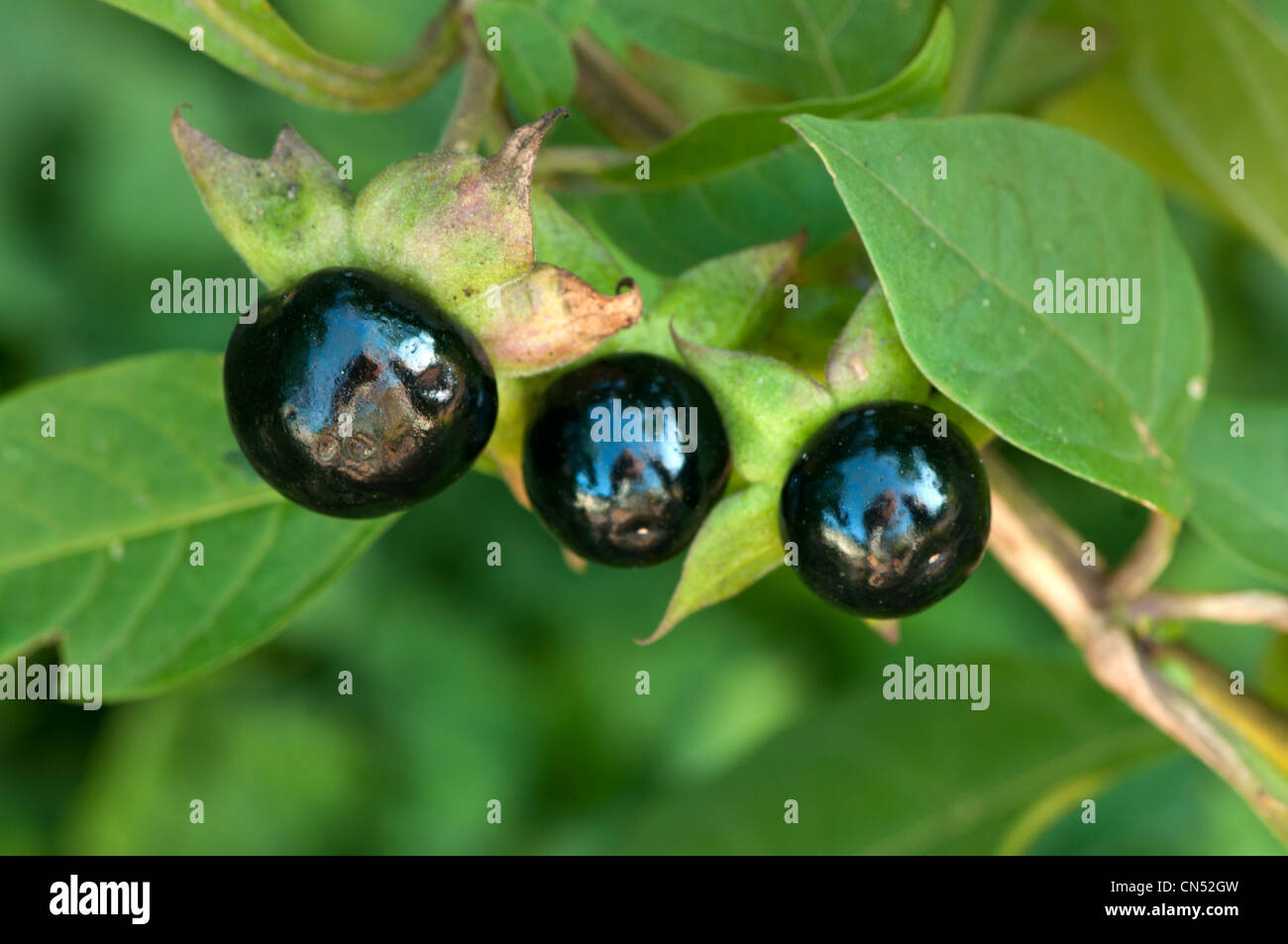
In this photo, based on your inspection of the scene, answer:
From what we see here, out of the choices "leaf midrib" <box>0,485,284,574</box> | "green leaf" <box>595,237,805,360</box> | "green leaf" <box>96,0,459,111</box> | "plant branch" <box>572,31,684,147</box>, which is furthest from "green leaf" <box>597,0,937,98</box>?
"leaf midrib" <box>0,485,284,574</box>

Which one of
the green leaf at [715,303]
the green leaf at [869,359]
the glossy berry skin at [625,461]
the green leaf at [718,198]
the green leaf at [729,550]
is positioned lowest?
the green leaf at [729,550]

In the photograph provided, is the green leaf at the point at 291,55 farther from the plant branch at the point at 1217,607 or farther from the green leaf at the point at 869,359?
the plant branch at the point at 1217,607

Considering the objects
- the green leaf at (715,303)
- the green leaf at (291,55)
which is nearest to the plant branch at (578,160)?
the green leaf at (291,55)

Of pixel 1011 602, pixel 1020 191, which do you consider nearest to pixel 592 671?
pixel 1011 602

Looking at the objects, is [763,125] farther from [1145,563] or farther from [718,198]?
[1145,563]

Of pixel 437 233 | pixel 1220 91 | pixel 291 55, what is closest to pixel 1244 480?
pixel 1220 91

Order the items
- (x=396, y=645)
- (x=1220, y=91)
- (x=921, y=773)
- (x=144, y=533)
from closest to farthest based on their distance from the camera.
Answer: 1. (x=144, y=533)
2. (x=1220, y=91)
3. (x=921, y=773)
4. (x=396, y=645)

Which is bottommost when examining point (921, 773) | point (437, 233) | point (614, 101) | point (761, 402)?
point (921, 773)

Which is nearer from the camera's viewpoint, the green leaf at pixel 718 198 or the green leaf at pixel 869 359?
the green leaf at pixel 869 359
